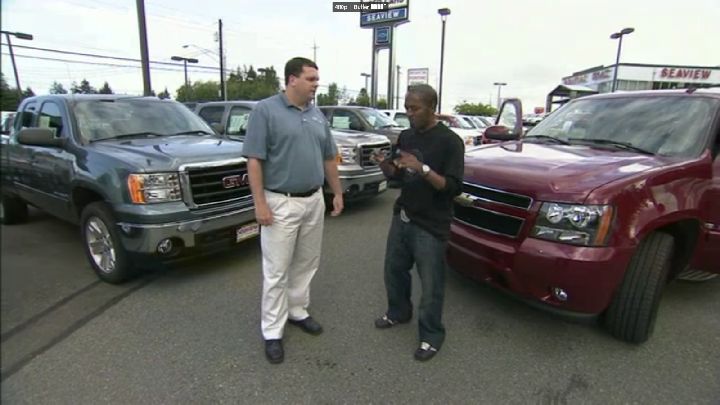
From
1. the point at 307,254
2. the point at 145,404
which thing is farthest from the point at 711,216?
the point at 145,404

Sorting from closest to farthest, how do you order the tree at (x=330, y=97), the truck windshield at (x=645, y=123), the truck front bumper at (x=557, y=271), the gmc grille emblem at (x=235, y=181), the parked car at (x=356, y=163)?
the truck front bumper at (x=557, y=271), the truck windshield at (x=645, y=123), the gmc grille emblem at (x=235, y=181), the parked car at (x=356, y=163), the tree at (x=330, y=97)

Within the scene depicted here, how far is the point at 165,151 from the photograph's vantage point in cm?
396

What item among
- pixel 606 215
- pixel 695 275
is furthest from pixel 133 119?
pixel 695 275

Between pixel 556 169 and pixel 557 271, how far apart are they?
73 cm

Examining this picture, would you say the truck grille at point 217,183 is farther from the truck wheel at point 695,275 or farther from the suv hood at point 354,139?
the truck wheel at point 695,275

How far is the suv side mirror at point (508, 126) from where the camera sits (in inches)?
180

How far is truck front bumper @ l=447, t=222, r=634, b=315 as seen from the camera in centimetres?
258

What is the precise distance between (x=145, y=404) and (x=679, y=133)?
166 inches

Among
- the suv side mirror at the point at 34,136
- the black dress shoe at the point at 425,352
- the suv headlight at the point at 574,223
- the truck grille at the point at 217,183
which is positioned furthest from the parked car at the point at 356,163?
the suv headlight at the point at 574,223

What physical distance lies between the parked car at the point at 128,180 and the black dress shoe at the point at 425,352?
83.3 inches

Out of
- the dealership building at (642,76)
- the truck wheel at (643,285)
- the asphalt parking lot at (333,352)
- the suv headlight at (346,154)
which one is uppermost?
the dealership building at (642,76)

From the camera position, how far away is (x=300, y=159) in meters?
2.76

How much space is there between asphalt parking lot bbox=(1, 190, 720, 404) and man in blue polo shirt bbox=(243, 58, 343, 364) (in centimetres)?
38

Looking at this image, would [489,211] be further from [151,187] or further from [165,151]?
[165,151]
